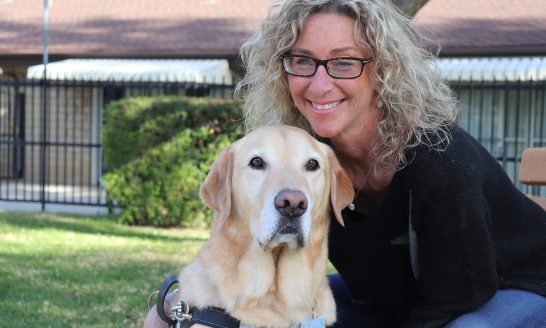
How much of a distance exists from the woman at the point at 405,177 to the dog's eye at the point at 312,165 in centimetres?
20

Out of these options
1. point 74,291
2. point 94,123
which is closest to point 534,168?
point 74,291

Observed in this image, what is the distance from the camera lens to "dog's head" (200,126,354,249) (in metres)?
3.03

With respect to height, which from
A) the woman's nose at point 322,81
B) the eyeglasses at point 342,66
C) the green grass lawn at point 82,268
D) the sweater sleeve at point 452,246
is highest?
the eyeglasses at point 342,66

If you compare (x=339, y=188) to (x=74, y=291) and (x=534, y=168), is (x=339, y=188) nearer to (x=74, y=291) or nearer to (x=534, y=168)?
(x=534, y=168)

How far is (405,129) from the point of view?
3389mm

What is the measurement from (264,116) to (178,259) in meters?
4.32

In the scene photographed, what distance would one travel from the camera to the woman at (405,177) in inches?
127

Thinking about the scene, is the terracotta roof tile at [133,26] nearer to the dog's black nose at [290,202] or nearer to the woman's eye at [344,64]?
the woman's eye at [344,64]

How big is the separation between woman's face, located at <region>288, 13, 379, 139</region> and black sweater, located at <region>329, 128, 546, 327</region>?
0.32m

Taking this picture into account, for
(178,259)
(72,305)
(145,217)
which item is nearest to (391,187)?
(72,305)

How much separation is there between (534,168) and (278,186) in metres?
1.67

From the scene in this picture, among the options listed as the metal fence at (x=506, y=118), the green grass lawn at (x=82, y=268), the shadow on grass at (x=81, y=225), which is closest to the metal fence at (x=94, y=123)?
the metal fence at (x=506, y=118)

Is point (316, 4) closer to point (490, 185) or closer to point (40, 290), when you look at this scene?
point (490, 185)

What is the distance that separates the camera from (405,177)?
327 centimetres
